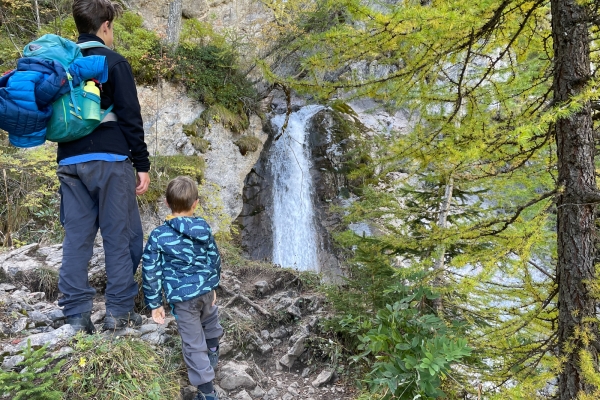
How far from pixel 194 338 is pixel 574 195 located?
8.58 ft

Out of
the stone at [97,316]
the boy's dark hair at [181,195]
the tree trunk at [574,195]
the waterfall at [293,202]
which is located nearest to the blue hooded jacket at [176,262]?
the boy's dark hair at [181,195]

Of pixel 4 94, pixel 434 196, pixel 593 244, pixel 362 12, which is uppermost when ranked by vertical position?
pixel 362 12

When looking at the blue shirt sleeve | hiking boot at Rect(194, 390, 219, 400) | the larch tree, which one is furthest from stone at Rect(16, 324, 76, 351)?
the larch tree

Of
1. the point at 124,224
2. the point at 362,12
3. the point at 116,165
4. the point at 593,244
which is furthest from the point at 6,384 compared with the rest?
the point at 593,244

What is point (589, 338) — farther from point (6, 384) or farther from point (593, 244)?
point (6, 384)

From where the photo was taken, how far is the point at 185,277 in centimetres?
257

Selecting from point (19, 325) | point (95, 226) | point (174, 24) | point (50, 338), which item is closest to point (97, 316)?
point (19, 325)

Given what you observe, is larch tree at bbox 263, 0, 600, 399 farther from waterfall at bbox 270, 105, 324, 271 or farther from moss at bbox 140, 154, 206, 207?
waterfall at bbox 270, 105, 324, 271

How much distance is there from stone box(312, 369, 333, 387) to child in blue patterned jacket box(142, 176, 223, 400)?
46.4 inches

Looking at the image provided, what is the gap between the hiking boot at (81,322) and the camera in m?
2.47

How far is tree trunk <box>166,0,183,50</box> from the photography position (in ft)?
33.3

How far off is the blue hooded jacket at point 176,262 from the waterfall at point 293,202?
7.35 m

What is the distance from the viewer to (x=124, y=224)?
104 inches

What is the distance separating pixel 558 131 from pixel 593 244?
727 mm
